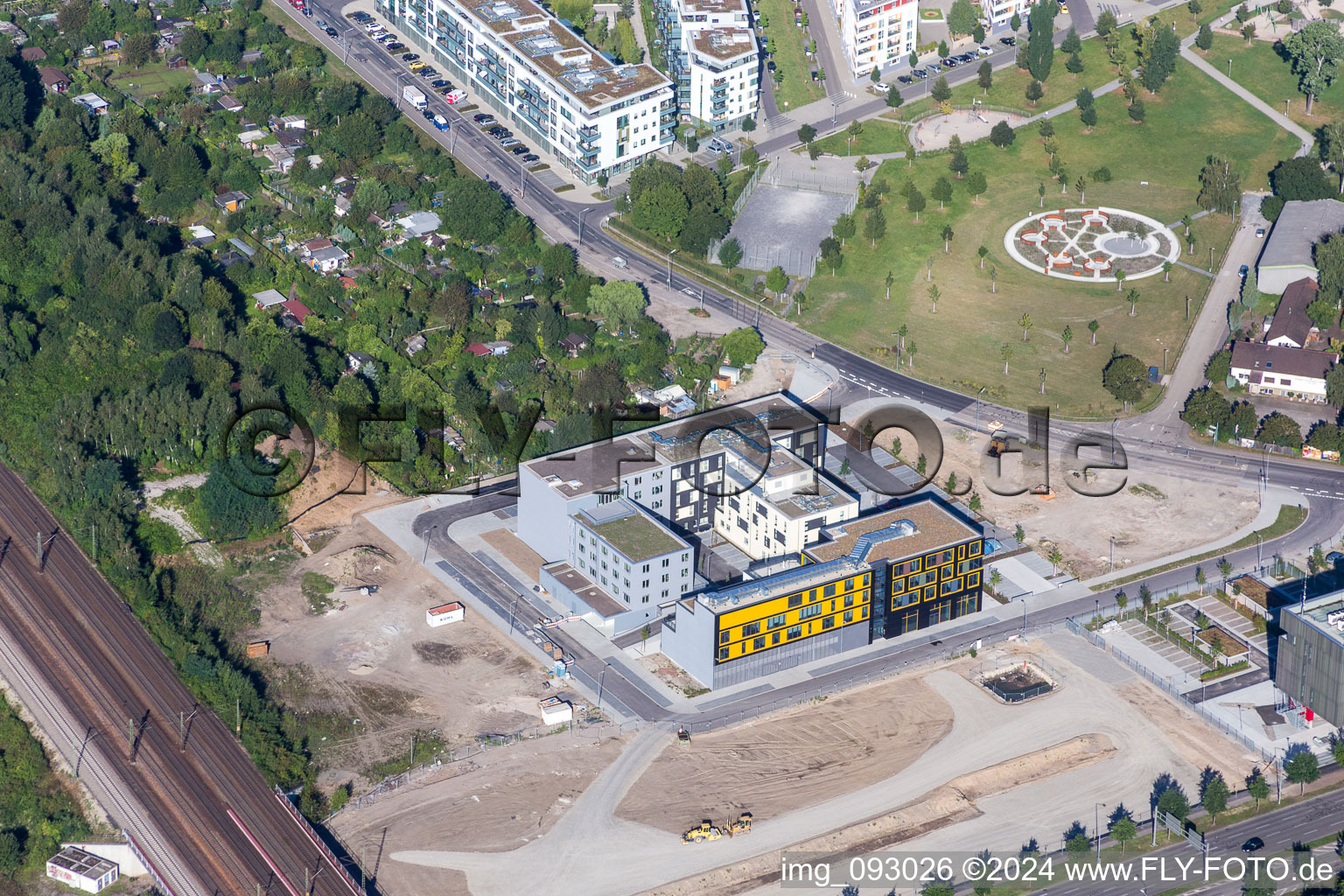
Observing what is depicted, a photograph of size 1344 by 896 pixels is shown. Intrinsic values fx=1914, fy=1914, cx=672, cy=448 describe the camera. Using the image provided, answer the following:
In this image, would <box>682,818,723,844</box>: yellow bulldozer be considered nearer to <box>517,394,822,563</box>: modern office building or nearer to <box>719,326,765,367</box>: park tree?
<box>517,394,822,563</box>: modern office building

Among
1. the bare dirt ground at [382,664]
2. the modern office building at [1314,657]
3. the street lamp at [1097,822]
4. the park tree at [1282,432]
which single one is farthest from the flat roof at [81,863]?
the park tree at [1282,432]

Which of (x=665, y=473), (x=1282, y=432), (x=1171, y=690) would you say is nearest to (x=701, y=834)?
(x=665, y=473)

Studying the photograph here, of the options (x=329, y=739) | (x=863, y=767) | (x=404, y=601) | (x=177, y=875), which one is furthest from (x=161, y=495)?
(x=863, y=767)

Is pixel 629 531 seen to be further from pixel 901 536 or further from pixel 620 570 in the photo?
pixel 901 536

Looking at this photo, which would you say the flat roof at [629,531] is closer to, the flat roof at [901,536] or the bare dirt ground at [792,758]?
the flat roof at [901,536]

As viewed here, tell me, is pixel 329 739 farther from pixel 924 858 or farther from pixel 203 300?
pixel 203 300

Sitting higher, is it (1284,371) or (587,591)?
(1284,371)

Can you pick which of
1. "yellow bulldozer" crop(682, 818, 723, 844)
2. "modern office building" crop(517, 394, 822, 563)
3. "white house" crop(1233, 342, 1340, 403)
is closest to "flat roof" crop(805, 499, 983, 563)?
"modern office building" crop(517, 394, 822, 563)
